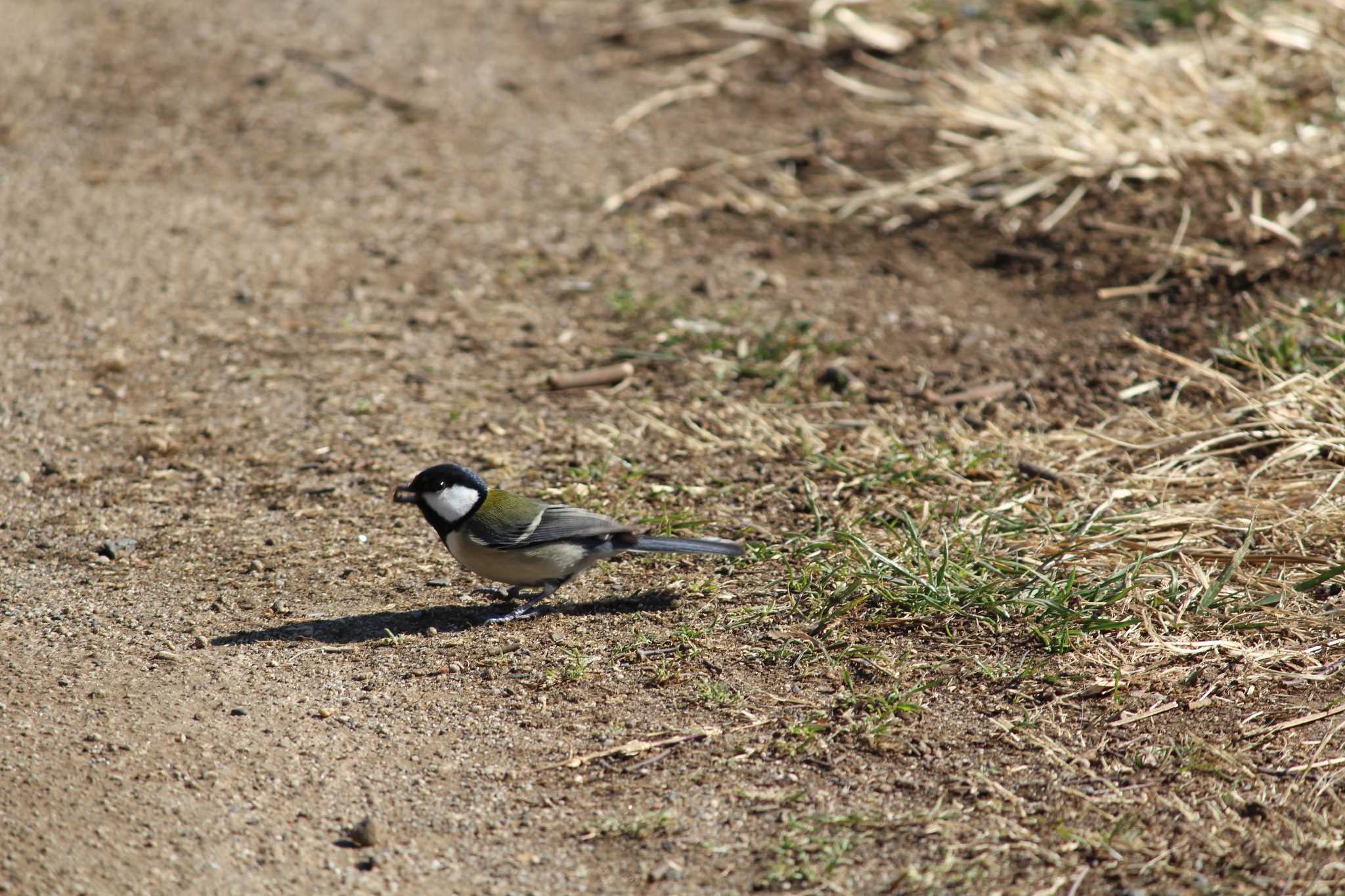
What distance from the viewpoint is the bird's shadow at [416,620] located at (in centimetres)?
420

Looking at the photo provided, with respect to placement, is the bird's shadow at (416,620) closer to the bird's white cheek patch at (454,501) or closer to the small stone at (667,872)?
the bird's white cheek patch at (454,501)

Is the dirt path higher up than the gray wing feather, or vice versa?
the gray wing feather

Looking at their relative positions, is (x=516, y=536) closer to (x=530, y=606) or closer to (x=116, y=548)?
(x=530, y=606)

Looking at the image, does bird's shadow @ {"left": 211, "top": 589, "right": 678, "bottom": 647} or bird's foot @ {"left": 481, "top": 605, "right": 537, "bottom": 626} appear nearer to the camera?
bird's shadow @ {"left": 211, "top": 589, "right": 678, "bottom": 647}

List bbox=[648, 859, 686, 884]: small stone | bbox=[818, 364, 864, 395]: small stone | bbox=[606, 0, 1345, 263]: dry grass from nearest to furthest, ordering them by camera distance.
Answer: bbox=[648, 859, 686, 884]: small stone, bbox=[818, 364, 864, 395]: small stone, bbox=[606, 0, 1345, 263]: dry grass

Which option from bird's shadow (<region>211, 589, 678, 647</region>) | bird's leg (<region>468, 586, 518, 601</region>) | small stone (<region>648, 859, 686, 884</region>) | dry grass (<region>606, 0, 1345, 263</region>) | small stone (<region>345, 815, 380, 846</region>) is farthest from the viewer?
dry grass (<region>606, 0, 1345, 263</region>)

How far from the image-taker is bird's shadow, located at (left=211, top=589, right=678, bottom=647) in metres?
4.20

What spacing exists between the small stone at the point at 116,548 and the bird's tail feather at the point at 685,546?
6.18 ft

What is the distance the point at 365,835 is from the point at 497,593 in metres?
1.38

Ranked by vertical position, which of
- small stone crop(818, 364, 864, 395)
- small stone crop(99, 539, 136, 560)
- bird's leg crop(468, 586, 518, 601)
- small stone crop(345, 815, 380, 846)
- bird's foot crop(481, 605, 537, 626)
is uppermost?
small stone crop(345, 815, 380, 846)

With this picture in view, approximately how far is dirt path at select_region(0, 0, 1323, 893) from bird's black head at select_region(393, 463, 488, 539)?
34 centimetres

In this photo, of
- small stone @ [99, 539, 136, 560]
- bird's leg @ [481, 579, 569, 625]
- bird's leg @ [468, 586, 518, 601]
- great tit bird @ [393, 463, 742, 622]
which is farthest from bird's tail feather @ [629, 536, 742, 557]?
small stone @ [99, 539, 136, 560]

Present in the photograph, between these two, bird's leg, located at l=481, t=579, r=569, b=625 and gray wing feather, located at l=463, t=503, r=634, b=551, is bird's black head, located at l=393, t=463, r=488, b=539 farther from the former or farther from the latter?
bird's leg, located at l=481, t=579, r=569, b=625

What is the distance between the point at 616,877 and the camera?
318 centimetres
